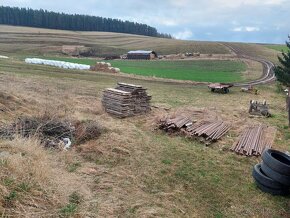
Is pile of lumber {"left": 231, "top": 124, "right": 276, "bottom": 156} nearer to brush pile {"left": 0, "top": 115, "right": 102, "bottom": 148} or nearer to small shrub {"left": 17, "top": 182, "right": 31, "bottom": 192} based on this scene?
brush pile {"left": 0, "top": 115, "right": 102, "bottom": 148}

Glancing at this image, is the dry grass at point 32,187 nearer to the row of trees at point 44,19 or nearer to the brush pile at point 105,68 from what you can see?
the brush pile at point 105,68

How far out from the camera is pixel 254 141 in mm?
14367

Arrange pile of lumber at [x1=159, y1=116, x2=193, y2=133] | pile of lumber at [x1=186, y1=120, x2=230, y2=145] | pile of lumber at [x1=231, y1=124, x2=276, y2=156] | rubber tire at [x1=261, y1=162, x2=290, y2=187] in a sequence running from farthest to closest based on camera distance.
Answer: pile of lumber at [x1=159, y1=116, x2=193, y2=133] → pile of lumber at [x1=186, y1=120, x2=230, y2=145] → pile of lumber at [x1=231, y1=124, x2=276, y2=156] → rubber tire at [x1=261, y1=162, x2=290, y2=187]

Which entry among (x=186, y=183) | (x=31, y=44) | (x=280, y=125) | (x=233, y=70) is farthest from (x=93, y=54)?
(x=186, y=183)

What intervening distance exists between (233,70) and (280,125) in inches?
1548

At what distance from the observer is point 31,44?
91875 millimetres

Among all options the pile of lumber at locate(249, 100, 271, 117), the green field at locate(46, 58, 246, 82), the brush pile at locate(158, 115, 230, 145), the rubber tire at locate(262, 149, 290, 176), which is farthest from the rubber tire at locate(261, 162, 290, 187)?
the green field at locate(46, 58, 246, 82)

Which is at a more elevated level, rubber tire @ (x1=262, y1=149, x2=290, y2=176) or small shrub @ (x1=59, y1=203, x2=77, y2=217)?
rubber tire @ (x1=262, y1=149, x2=290, y2=176)

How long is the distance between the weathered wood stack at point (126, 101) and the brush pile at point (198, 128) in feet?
8.94

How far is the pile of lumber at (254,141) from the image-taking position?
13367mm

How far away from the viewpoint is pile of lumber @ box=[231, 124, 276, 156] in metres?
13.4

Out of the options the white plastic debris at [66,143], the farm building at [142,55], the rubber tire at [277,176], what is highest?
the farm building at [142,55]

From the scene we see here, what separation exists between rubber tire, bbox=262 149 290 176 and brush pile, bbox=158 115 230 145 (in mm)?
3828

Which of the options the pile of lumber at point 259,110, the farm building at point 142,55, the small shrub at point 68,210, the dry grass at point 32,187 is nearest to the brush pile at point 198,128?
the pile of lumber at point 259,110
